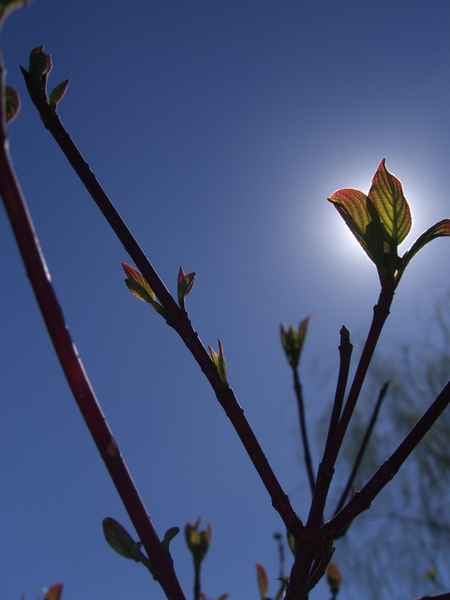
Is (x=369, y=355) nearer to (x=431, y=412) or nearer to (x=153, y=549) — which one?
(x=431, y=412)

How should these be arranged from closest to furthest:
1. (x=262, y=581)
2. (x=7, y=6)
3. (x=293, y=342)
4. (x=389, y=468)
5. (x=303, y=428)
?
1. (x=7, y=6)
2. (x=389, y=468)
3. (x=303, y=428)
4. (x=293, y=342)
5. (x=262, y=581)

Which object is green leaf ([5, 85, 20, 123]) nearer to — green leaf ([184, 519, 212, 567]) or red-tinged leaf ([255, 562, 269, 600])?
green leaf ([184, 519, 212, 567])

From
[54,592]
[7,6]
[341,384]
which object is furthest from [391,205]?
[54,592]

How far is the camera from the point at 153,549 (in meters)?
0.41

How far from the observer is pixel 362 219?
588 millimetres

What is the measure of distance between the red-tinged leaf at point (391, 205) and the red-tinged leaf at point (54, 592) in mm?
930

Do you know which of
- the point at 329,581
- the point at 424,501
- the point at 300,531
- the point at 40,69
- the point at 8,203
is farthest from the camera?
the point at 424,501

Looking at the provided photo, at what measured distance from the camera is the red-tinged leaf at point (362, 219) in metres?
0.57

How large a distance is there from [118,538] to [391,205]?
47 centimetres

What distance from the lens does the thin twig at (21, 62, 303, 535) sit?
21.2 inches

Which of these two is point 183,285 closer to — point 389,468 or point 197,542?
point 389,468

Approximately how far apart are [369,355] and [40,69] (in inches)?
21.0

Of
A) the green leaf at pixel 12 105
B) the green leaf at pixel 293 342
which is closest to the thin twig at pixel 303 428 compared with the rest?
the green leaf at pixel 293 342

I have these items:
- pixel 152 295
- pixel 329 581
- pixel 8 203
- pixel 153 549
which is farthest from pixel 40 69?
pixel 329 581
